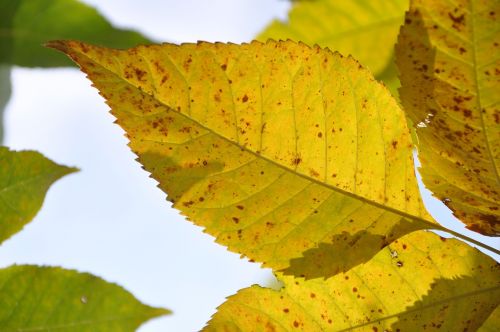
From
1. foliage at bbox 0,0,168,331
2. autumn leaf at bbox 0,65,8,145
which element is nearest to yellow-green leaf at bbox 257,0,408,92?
autumn leaf at bbox 0,65,8,145

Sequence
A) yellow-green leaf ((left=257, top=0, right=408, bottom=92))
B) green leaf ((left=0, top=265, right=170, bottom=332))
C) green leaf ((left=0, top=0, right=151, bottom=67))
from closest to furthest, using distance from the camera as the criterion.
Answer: green leaf ((left=0, top=265, right=170, bottom=332)), green leaf ((left=0, top=0, right=151, bottom=67)), yellow-green leaf ((left=257, top=0, right=408, bottom=92))

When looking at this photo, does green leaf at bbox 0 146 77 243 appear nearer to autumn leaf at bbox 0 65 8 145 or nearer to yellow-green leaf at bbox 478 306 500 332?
autumn leaf at bbox 0 65 8 145

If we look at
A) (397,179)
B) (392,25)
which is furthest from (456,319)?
(392,25)

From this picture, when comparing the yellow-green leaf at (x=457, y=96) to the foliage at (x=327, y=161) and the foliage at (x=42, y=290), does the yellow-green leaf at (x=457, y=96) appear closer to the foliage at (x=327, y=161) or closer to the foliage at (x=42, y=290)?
the foliage at (x=327, y=161)

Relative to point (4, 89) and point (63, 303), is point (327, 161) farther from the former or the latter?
point (4, 89)

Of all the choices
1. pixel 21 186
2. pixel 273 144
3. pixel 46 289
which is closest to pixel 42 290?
pixel 46 289

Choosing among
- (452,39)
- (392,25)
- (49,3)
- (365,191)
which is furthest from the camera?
(392,25)

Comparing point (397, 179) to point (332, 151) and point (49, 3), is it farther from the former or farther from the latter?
point (49, 3)
